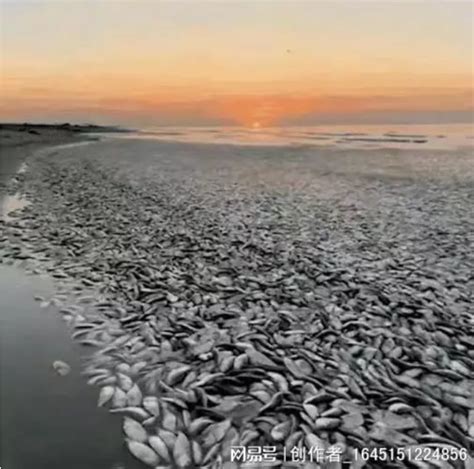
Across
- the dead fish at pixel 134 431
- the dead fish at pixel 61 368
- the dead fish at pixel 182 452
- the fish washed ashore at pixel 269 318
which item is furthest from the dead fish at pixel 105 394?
the dead fish at pixel 182 452

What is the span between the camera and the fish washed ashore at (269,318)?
16.7ft

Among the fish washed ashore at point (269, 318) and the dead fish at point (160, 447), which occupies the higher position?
the fish washed ashore at point (269, 318)

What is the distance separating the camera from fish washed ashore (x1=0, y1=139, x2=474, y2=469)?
5090mm

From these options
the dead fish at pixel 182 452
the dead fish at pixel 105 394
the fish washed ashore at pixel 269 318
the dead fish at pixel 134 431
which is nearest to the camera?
the dead fish at pixel 182 452

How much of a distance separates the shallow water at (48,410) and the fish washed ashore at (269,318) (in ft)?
0.69

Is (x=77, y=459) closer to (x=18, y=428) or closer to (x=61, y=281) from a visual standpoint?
(x=18, y=428)

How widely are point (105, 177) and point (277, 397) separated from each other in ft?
66.2

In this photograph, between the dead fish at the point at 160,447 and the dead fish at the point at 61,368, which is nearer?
the dead fish at the point at 160,447

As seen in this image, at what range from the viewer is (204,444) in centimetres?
489

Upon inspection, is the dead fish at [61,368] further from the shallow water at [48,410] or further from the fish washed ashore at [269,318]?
the fish washed ashore at [269,318]

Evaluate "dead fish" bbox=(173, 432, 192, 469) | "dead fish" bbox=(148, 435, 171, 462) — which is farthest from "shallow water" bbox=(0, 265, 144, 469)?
"dead fish" bbox=(173, 432, 192, 469)

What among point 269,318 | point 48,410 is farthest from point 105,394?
point 269,318

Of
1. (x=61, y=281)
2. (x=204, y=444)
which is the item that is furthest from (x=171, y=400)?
(x=61, y=281)

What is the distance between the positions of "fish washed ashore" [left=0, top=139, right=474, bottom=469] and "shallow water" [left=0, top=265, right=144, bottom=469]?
209 mm
